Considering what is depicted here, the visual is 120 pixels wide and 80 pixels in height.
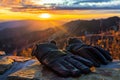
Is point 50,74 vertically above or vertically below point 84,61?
below

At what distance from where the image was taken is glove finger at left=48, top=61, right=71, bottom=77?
6391mm

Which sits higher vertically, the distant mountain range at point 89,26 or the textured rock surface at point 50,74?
the textured rock surface at point 50,74

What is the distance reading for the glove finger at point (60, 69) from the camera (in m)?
6.39

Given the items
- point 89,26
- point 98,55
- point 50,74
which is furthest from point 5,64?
point 89,26

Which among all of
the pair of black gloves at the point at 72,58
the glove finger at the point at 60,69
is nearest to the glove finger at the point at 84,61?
the pair of black gloves at the point at 72,58

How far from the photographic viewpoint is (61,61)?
671 centimetres

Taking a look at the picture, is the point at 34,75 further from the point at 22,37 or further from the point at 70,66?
the point at 22,37

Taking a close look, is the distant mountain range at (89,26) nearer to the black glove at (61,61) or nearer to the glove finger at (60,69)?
the black glove at (61,61)

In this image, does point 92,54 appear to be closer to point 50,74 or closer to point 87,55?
point 87,55

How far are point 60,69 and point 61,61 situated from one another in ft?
0.88

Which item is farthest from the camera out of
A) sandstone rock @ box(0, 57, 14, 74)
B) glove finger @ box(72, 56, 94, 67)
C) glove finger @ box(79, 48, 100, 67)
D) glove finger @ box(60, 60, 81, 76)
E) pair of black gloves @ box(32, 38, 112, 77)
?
sandstone rock @ box(0, 57, 14, 74)

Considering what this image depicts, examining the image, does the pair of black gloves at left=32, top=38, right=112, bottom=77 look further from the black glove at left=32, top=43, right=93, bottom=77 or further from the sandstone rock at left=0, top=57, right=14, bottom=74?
the sandstone rock at left=0, top=57, right=14, bottom=74

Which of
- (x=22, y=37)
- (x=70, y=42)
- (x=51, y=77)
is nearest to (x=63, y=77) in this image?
(x=51, y=77)

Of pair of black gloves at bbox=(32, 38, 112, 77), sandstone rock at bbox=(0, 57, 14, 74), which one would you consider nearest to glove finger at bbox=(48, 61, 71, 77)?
pair of black gloves at bbox=(32, 38, 112, 77)
